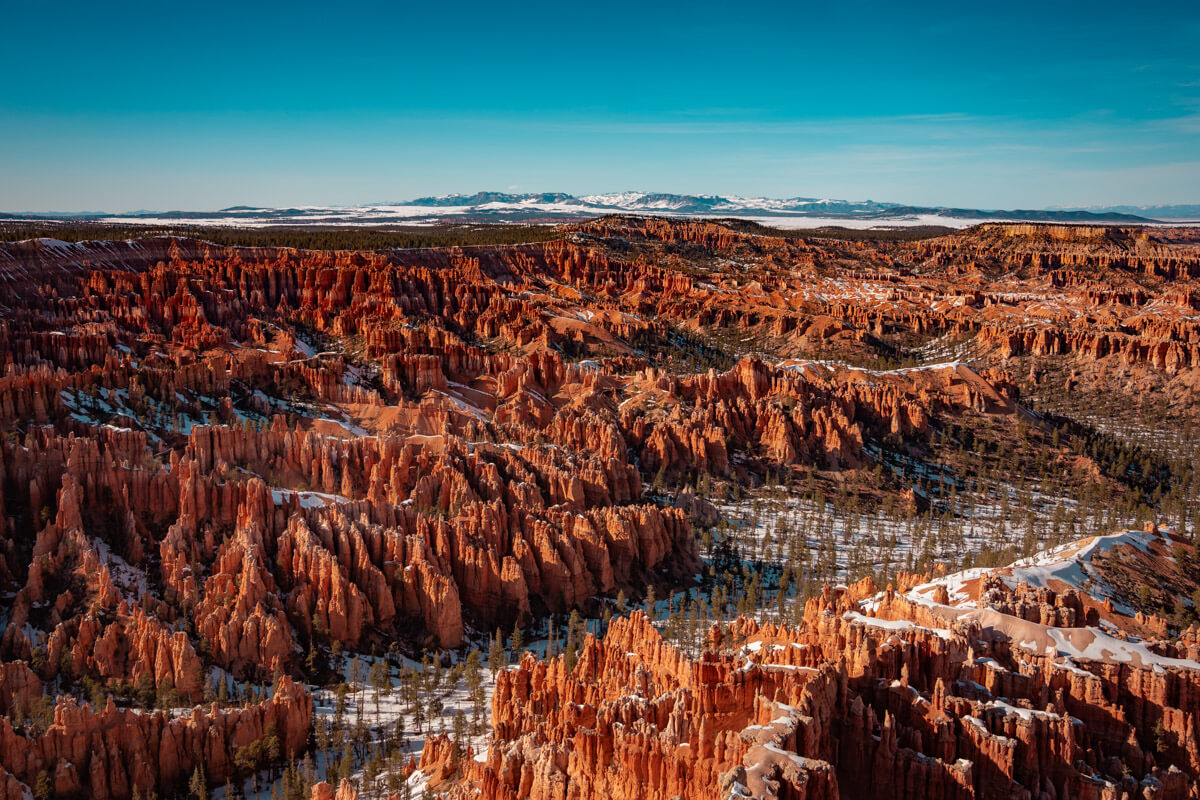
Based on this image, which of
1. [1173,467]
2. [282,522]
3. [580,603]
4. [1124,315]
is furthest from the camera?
[1124,315]

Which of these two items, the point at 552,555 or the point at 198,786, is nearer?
the point at 198,786

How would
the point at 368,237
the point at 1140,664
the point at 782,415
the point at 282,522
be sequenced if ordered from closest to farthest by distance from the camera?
the point at 1140,664 → the point at 282,522 → the point at 782,415 → the point at 368,237

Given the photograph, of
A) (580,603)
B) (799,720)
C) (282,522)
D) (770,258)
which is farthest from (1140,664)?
(770,258)

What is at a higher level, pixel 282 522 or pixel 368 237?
pixel 368 237

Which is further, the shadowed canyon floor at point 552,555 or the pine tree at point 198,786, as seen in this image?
the pine tree at point 198,786

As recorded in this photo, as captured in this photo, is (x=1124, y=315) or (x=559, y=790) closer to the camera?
(x=559, y=790)

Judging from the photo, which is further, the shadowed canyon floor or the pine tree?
the pine tree

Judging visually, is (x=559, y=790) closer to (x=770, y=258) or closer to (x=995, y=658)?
(x=995, y=658)

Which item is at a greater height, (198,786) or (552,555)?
(552,555)
